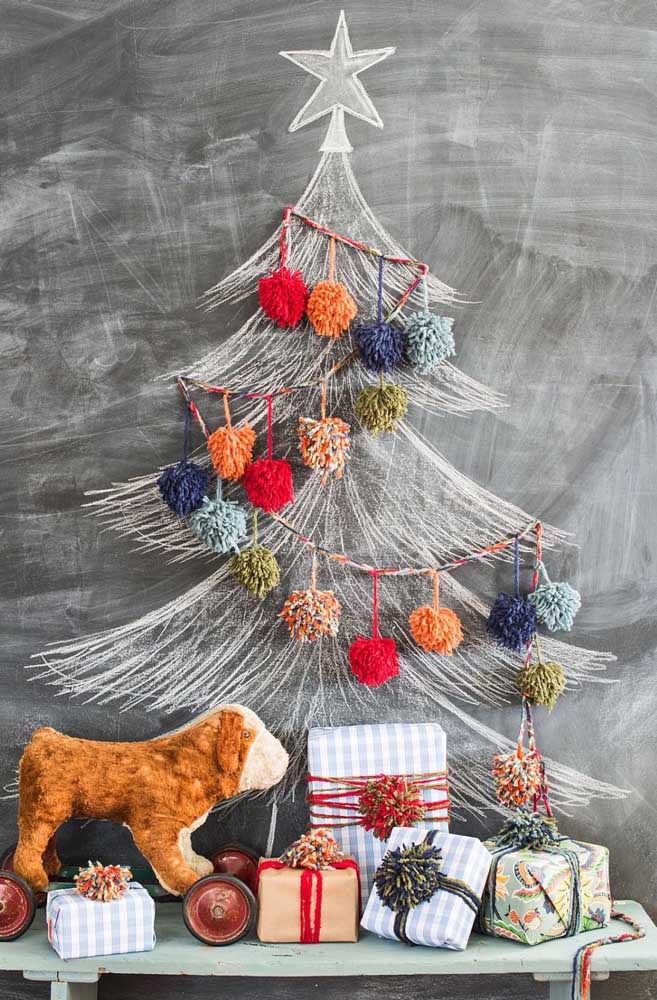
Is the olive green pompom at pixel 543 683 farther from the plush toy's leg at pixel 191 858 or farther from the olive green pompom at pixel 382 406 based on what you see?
the plush toy's leg at pixel 191 858

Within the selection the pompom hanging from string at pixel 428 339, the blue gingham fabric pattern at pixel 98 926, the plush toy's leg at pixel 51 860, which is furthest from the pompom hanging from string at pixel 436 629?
the plush toy's leg at pixel 51 860

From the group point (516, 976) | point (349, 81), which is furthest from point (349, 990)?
point (349, 81)

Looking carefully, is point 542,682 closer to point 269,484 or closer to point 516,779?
point 516,779

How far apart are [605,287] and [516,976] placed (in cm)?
144

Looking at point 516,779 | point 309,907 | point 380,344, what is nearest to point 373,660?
point 516,779

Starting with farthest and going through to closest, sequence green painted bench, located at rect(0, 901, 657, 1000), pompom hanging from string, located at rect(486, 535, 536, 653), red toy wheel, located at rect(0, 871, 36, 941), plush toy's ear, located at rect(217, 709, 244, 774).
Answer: pompom hanging from string, located at rect(486, 535, 536, 653) → plush toy's ear, located at rect(217, 709, 244, 774) → red toy wheel, located at rect(0, 871, 36, 941) → green painted bench, located at rect(0, 901, 657, 1000)

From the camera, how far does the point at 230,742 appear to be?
1870 millimetres

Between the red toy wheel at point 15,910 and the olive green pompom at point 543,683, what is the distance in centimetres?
102

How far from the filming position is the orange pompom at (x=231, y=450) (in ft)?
6.47

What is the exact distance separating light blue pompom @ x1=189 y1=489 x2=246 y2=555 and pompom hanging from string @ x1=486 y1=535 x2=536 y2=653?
0.55 m

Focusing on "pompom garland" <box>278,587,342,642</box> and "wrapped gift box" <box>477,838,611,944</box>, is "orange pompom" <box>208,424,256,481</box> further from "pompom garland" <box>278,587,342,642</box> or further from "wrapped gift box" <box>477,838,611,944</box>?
"wrapped gift box" <box>477,838,611,944</box>

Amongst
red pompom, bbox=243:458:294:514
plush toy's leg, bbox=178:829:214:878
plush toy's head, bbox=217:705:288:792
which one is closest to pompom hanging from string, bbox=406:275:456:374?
red pompom, bbox=243:458:294:514

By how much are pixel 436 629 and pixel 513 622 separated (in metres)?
0.16

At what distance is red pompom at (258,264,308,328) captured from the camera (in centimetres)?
200
